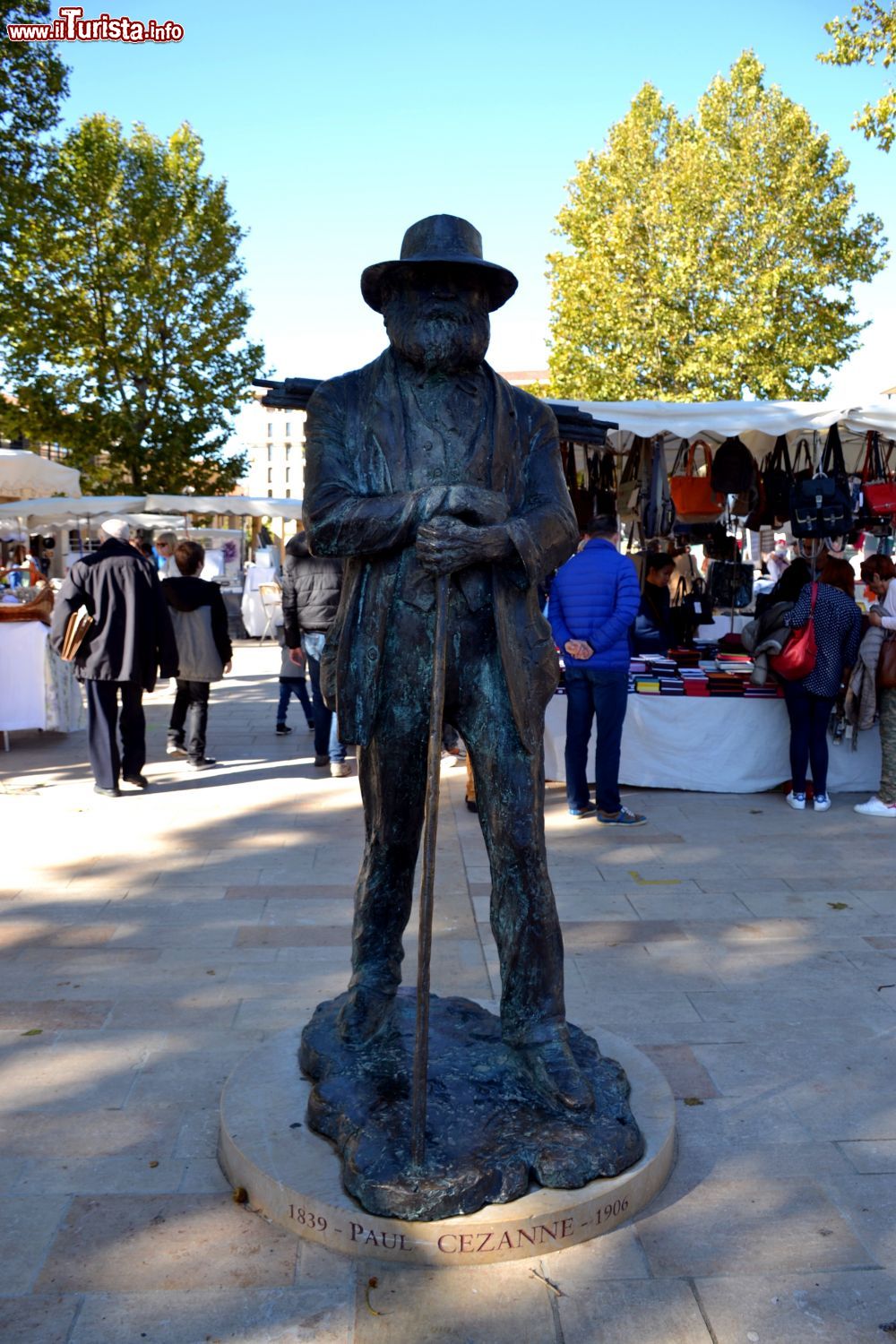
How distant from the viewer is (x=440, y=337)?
3139 millimetres

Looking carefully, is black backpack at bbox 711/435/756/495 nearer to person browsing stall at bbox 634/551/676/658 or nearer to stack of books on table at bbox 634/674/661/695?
person browsing stall at bbox 634/551/676/658

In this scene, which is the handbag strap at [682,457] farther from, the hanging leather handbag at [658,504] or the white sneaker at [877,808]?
the white sneaker at [877,808]

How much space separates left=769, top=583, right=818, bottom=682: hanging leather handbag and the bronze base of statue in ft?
15.9

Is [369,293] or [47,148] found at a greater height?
[47,148]

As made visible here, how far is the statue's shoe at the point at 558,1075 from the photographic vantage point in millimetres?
3225

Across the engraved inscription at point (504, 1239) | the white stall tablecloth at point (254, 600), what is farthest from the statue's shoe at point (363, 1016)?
the white stall tablecloth at point (254, 600)

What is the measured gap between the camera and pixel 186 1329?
2652 mm

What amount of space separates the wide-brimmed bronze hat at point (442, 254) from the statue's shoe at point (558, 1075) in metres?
2.17

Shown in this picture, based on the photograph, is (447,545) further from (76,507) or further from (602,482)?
(76,507)

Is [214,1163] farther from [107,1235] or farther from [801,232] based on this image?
[801,232]

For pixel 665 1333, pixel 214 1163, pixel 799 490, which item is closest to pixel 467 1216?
pixel 665 1333

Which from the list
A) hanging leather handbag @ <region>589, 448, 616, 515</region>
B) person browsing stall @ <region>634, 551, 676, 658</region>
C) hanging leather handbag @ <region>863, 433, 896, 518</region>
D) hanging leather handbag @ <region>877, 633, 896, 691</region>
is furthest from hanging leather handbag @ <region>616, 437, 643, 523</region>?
hanging leather handbag @ <region>877, 633, 896, 691</region>

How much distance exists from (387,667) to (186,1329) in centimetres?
169

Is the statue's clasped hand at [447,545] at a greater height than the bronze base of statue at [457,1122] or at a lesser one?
greater
